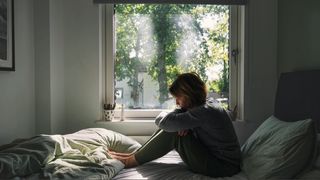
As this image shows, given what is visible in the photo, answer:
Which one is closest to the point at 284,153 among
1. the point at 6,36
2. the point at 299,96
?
the point at 299,96

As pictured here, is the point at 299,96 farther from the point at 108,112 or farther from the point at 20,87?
the point at 20,87

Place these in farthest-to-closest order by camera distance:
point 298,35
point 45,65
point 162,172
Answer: point 298,35, point 45,65, point 162,172

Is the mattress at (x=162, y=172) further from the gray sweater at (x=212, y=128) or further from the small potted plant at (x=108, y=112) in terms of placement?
the small potted plant at (x=108, y=112)

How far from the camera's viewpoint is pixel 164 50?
8.46 ft

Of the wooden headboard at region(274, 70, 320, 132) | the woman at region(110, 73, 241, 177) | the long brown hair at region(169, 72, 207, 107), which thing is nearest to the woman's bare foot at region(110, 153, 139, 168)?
the woman at region(110, 73, 241, 177)

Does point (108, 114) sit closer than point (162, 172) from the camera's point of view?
No

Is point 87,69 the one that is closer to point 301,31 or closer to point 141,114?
point 141,114

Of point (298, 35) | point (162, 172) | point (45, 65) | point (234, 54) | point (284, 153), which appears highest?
point (298, 35)

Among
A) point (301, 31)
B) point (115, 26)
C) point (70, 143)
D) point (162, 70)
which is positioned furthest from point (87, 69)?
point (301, 31)

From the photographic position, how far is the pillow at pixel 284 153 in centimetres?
138

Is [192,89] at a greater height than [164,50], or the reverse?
[164,50]

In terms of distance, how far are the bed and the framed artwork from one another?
0.43 meters

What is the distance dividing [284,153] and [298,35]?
121cm

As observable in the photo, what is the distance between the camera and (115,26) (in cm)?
258
